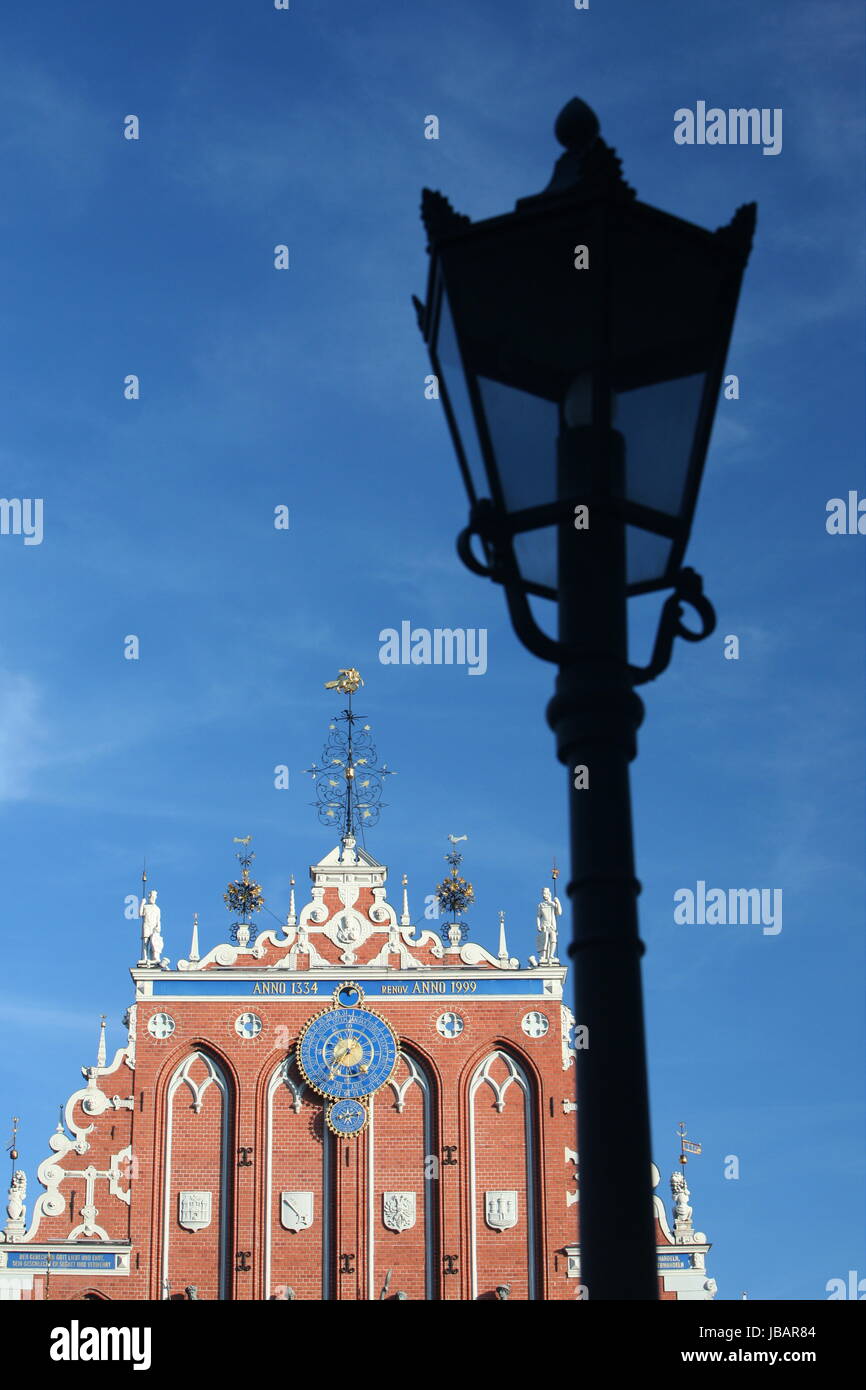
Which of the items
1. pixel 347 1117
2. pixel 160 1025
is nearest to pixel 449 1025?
pixel 347 1117

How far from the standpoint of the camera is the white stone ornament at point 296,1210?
32.5 m

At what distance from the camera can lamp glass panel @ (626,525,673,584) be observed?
5676 mm

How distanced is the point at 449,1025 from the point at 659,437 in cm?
2916

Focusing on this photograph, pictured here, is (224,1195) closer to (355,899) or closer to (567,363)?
(355,899)

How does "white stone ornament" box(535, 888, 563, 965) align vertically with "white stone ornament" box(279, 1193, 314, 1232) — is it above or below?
above

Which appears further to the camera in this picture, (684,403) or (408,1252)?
(408,1252)

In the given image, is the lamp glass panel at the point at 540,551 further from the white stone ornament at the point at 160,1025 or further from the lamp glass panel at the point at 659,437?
the white stone ornament at the point at 160,1025

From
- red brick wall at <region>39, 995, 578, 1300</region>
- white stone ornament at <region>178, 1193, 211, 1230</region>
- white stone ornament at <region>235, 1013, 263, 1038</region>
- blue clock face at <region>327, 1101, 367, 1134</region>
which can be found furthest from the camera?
white stone ornament at <region>235, 1013, 263, 1038</region>

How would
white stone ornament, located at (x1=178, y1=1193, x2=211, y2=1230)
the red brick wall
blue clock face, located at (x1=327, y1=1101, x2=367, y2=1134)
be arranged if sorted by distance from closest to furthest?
the red brick wall
white stone ornament, located at (x1=178, y1=1193, x2=211, y2=1230)
blue clock face, located at (x1=327, y1=1101, x2=367, y2=1134)

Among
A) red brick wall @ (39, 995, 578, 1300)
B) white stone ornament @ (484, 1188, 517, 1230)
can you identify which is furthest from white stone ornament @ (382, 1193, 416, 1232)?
white stone ornament @ (484, 1188, 517, 1230)

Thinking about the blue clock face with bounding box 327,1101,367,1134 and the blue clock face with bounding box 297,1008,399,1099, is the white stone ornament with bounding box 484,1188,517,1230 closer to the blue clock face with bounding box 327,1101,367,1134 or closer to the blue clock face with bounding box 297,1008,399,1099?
the blue clock face with bounding box 327,1101,367,1134

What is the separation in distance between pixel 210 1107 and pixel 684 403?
96.2 ft

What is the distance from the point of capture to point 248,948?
34625 millimetres
